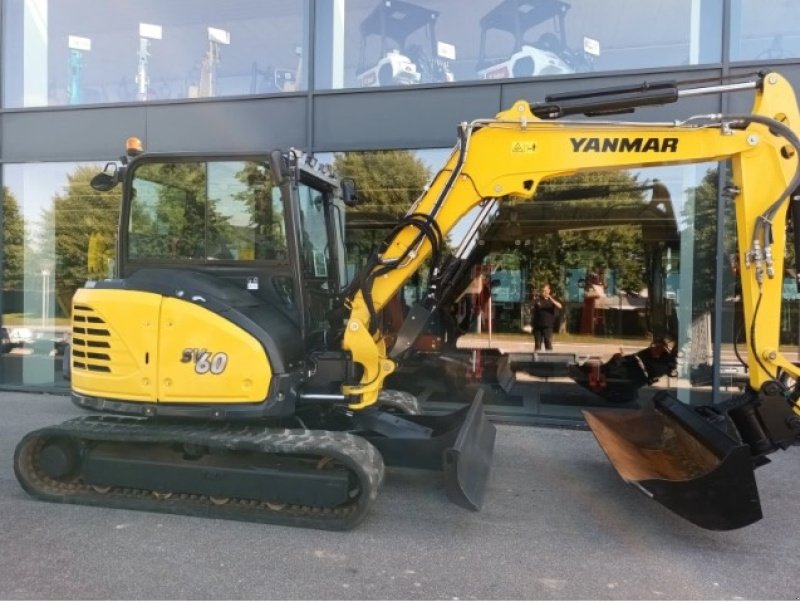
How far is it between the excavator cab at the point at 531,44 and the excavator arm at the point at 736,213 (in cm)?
305

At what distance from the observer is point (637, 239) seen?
322 inches

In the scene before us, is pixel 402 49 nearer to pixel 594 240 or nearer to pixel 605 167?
pixel 594 240

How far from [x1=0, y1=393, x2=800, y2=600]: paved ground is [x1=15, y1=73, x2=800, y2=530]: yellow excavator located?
24 centimetres

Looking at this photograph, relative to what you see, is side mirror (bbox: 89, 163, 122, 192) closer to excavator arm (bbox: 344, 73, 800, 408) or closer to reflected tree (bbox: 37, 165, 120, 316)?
excavator arm (bbox: 344, 73, 800, 408)

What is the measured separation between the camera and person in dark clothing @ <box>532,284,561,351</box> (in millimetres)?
8875

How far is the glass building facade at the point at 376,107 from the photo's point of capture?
670 cm

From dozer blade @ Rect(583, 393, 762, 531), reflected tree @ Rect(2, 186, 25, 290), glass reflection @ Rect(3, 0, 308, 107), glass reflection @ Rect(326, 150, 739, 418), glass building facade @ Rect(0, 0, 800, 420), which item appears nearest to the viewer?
dozer blade @ Rect(583, 393, 762, 531)

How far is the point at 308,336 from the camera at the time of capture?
14.9ft

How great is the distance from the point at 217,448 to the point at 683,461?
331 cm

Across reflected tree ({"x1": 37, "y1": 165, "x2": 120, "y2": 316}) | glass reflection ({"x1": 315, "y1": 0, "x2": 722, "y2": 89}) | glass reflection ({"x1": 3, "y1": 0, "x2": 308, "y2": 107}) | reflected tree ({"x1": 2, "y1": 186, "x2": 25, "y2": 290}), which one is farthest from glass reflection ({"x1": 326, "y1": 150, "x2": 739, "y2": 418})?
reflected tree ({"x1": 2, "y1": 186, "x2": 25, "y2": 290})

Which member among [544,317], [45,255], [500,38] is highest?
[500,38]

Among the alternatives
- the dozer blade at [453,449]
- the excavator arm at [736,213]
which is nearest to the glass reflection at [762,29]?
the excavator arm at [736,213]

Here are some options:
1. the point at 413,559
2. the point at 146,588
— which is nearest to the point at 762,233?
the point at 413,559

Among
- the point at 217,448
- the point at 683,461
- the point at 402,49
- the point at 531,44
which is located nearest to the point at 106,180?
the point at 217,448
